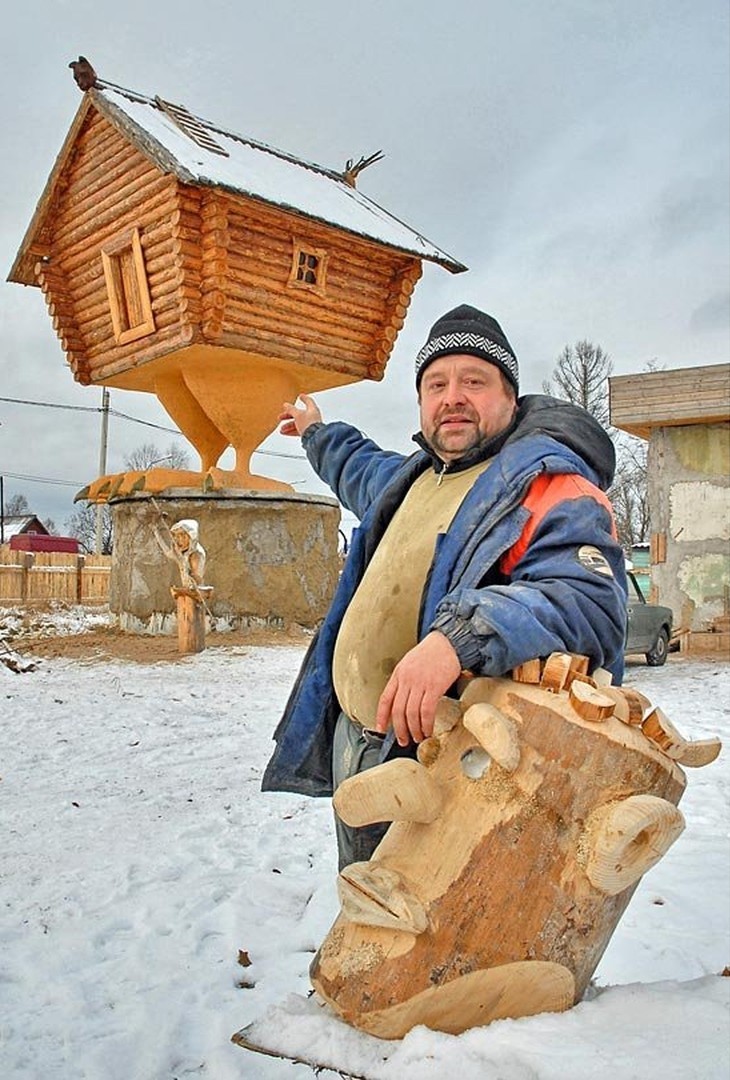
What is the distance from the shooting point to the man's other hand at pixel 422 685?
165cm

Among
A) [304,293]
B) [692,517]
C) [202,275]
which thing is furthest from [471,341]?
[692,517]

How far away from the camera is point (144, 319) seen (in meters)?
11.9

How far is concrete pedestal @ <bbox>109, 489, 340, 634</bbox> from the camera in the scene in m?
13.1

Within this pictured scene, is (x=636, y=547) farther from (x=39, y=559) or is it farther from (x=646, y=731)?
(x=646, y=731)

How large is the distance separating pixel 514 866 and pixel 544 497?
2.53 feet

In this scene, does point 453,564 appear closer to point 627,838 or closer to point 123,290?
point 627,838

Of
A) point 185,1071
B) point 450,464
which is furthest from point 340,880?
point 185,1071

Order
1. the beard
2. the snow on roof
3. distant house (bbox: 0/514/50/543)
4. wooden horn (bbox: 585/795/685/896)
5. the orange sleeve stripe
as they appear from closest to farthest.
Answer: wooden horn (bbox: 585/795/685/896)
the orange sleeve stripe
the beard
the snow on roof
distant house (bbox: 0/514/50/543)

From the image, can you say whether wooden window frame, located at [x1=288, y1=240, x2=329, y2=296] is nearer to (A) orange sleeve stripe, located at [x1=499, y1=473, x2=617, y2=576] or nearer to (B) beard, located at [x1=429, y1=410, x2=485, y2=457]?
(B) beard, located at [x1=429, y1=410, x2=485, y2=457]

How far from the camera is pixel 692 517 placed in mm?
13969

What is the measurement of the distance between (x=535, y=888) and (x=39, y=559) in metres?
26.4

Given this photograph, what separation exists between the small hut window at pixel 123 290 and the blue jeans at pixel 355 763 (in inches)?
417

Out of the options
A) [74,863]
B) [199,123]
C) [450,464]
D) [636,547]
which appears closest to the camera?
[450,464]

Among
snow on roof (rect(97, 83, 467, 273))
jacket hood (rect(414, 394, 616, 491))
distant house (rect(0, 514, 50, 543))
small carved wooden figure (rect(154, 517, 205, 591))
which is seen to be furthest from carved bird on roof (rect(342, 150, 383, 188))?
distant house (rect(0, 514, 50, 543))
